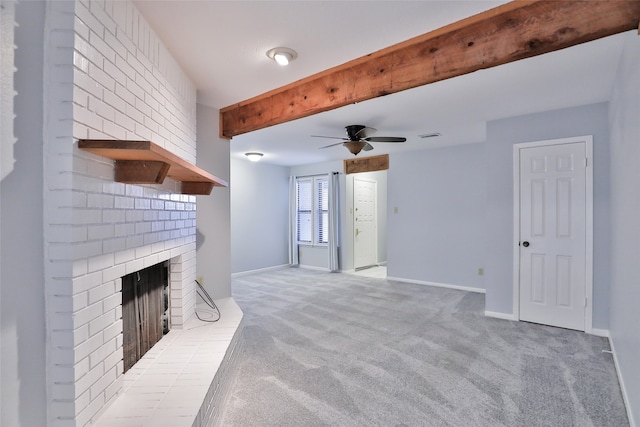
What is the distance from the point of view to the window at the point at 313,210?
7.01 meters

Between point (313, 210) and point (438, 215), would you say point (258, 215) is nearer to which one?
point (313, 210)

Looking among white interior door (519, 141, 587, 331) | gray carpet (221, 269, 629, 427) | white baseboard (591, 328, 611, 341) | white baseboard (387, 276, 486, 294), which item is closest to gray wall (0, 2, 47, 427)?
gray carpet (221, 269, 629, 427)

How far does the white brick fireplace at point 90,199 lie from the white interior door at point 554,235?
383 centimetres

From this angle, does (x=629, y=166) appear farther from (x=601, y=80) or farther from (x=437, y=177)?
(x=437, y=177)

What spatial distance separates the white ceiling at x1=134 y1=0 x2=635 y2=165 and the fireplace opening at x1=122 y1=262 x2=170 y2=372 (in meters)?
1.61

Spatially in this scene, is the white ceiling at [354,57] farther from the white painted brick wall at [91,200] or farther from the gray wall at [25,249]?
the gray wall at [25,249]

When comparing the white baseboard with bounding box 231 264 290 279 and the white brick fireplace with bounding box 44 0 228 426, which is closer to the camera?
the white brick fireplace with bounding box 44 0 228 426

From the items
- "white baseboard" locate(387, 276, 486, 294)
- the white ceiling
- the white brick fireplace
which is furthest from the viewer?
"white baseboard" locate(387, 276, 486, 294)

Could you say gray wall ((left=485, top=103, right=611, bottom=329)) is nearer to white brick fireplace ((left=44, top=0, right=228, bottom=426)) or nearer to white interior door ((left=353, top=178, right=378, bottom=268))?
white interior door ((left=353, top=178, right=378, bottom=268))

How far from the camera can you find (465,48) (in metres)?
2.04

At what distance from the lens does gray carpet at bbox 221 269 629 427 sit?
6.43 ft

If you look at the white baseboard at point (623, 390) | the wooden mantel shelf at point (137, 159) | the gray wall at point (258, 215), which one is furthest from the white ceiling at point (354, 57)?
the gray wall at point (258, 215)

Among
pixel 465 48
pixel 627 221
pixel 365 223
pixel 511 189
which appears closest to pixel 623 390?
pixel 627 221

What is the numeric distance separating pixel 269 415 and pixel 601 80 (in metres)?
3.75
